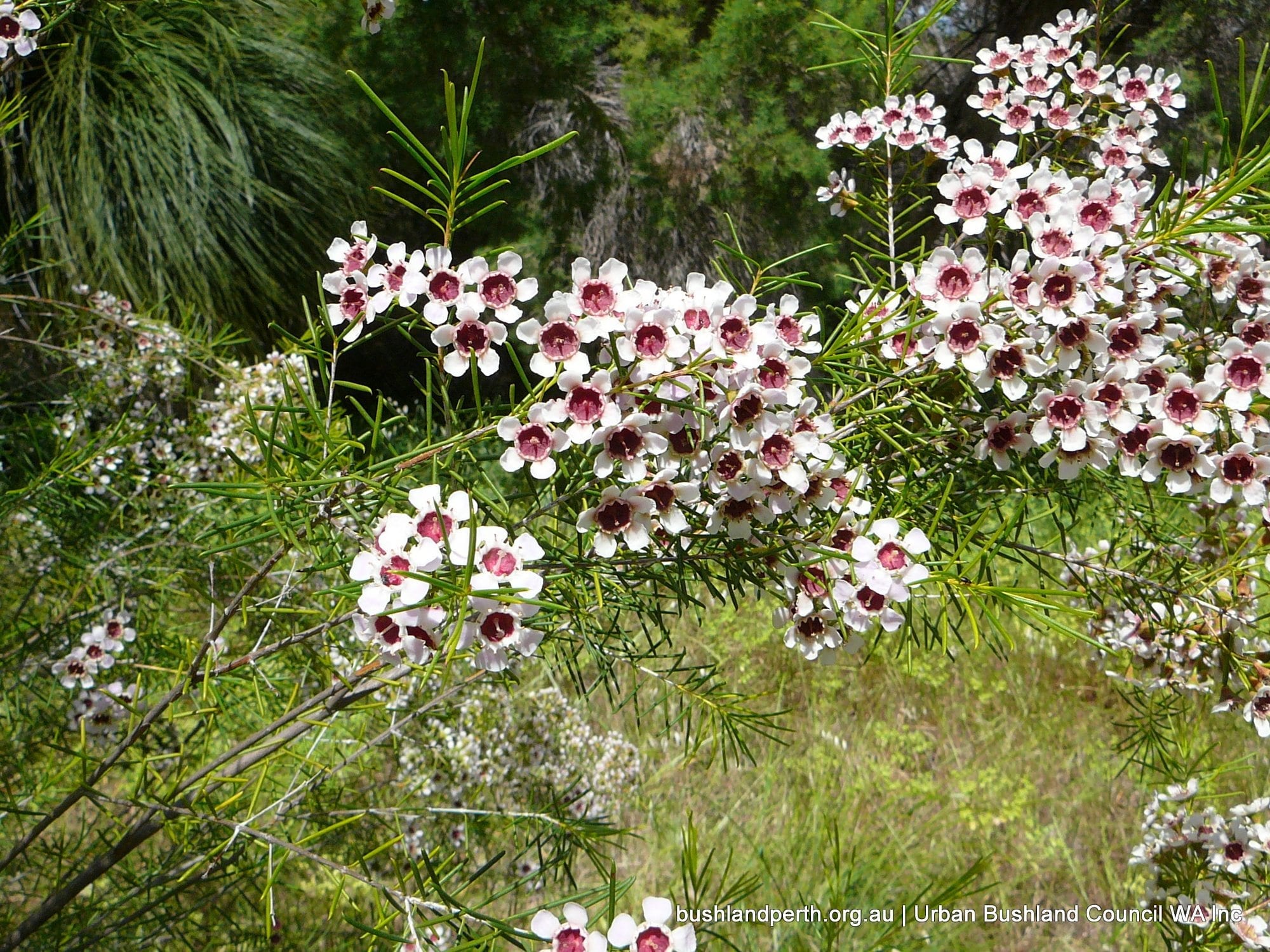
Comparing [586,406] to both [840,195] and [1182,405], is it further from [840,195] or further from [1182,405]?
[840,195]

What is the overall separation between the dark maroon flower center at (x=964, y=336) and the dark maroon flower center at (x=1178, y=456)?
0.53 feet

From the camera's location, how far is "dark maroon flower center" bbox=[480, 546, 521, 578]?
20.3 inches

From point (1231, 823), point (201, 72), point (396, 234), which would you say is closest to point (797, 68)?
point (396, 234)

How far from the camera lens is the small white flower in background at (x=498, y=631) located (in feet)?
1.64

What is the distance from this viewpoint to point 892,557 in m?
0.58

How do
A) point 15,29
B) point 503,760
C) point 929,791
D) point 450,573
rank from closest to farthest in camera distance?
point 450,573, point 15,29, point 503,760, point 929,791

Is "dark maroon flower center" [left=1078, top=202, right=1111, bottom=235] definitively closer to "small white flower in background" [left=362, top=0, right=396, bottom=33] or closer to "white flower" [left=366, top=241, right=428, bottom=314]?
"white flower" [left=366, top=241, right=428, bottom=314]

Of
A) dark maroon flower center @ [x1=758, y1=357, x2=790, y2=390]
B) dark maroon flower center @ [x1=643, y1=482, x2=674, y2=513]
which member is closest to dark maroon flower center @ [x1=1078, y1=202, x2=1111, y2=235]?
dark maroon flower center @ [x1=758, y1=357, x2=790, y2=390]

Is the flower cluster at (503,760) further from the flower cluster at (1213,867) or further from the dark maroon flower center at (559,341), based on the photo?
the dark maroon flower center at (559,341)

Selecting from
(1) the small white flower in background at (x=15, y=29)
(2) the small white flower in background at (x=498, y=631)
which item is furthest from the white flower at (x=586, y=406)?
(1) the small white flower in background at (x=15, y=29)

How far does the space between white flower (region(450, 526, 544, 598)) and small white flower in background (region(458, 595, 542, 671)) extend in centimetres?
1

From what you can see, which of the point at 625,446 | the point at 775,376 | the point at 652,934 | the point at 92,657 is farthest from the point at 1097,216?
the point at 92,657

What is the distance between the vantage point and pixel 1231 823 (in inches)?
42.7

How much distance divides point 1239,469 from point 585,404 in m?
0.46
